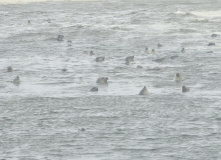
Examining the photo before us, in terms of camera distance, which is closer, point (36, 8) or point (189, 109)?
point (189, 109)

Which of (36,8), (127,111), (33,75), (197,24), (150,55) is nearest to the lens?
(127,111)

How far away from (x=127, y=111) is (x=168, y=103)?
64.5 inches

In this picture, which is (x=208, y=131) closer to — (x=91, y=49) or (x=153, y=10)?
(x=91, y=49)

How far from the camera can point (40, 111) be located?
24.4m

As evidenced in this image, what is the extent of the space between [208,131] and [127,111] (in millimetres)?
3234

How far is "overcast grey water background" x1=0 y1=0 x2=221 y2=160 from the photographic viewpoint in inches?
802

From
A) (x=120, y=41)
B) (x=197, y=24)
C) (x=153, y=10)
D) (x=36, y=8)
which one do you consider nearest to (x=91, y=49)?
(x=120, y=41)

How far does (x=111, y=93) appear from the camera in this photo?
27.2 metres

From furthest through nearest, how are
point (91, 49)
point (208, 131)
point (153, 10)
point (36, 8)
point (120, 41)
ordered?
point (36, 8)
point (153, 10)
point (120, 41)
point (91, 49)
point (208, 131)

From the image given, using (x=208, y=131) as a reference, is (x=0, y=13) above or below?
above

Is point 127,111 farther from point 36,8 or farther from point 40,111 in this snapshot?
point 36,8

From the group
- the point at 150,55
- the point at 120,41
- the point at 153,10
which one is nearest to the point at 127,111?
the point at 150,55

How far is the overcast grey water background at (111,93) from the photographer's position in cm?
2036

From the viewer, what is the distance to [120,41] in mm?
41531
